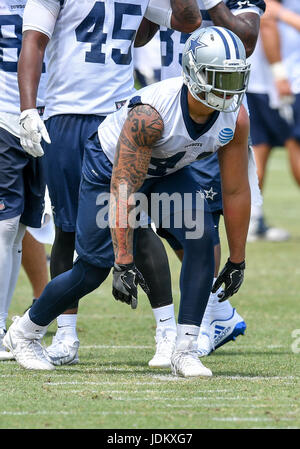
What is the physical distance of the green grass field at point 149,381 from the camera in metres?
4.29

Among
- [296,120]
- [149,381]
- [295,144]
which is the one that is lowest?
[295,144]

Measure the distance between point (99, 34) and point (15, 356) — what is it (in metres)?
1.75

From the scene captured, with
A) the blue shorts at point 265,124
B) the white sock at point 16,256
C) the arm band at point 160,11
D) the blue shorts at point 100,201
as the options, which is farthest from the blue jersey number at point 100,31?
the blue shorts at point 265,124

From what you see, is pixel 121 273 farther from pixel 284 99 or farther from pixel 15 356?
pixel 284 99

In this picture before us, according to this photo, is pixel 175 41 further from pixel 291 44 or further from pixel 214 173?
pixel 291 44

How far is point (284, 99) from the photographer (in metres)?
11.1

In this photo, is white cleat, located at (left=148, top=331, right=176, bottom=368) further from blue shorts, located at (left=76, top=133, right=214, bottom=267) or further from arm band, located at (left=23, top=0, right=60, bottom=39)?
arm band, located at (left=23, top=0, right=60, bottom=39)

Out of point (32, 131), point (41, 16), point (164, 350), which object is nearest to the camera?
point (32, 131)

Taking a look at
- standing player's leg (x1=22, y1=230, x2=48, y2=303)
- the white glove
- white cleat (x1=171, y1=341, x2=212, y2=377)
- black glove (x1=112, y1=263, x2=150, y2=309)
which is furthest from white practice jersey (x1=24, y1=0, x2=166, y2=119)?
standing player's leg (x1=22, y1=230, x2=48, y2=303)

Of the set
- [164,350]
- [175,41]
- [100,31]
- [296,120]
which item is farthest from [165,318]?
[296,120]

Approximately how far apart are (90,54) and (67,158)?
567 millimetres

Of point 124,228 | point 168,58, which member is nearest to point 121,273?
point 124,228

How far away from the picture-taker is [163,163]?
5266 mm

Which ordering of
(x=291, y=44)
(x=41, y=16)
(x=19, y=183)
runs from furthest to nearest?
(x=291, y=44) → (x=19, y=183) → (x=41, y=16)
